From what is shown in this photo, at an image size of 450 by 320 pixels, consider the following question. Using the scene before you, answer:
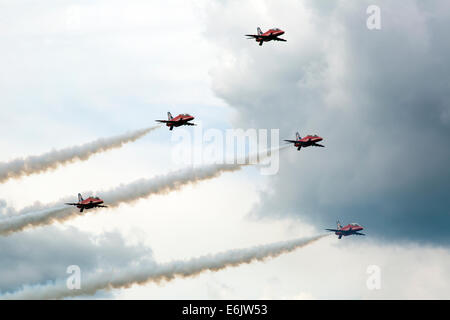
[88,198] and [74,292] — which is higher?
[88,198]
